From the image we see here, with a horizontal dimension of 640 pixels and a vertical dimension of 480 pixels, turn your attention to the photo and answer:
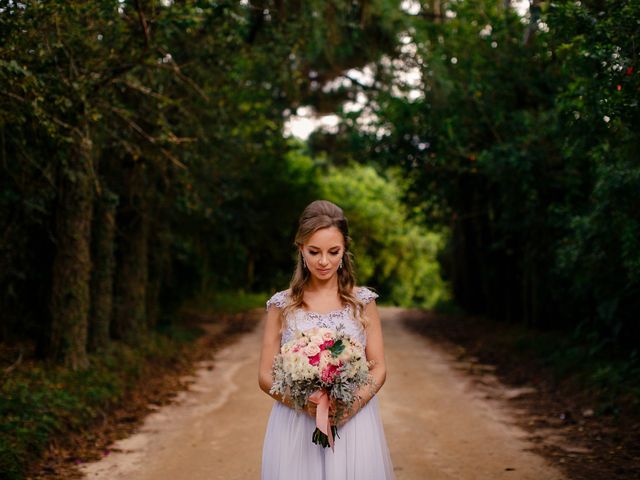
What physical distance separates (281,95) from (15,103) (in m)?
14.7

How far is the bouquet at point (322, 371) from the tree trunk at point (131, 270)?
9.63 meters

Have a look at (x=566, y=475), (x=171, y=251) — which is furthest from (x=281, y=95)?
(x=566, y=475)

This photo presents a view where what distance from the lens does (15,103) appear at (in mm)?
6723

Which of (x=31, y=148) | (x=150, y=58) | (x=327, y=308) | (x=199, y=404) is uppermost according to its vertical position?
(x=150, y=58)

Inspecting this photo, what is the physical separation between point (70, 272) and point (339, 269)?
6.54 m

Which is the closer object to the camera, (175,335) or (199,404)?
(199,404)

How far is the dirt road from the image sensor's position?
6602 millimetres

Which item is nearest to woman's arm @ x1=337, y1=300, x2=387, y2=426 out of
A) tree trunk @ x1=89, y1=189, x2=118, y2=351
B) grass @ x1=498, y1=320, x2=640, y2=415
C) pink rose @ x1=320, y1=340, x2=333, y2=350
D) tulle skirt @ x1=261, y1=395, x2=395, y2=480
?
tulle skirt @ x1=261, y1=395, x2=395, y2=480

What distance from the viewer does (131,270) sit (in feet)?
44.0

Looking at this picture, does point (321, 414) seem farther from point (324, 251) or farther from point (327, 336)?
point (324, 251)

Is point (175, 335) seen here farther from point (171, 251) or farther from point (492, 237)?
point (492, 237)

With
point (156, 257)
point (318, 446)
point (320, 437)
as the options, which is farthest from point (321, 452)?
point (156, 257)

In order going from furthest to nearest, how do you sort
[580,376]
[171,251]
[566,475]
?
[171,251] < [580,376] < [566,475]

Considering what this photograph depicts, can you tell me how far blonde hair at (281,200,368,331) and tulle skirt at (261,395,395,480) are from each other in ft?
1.70
